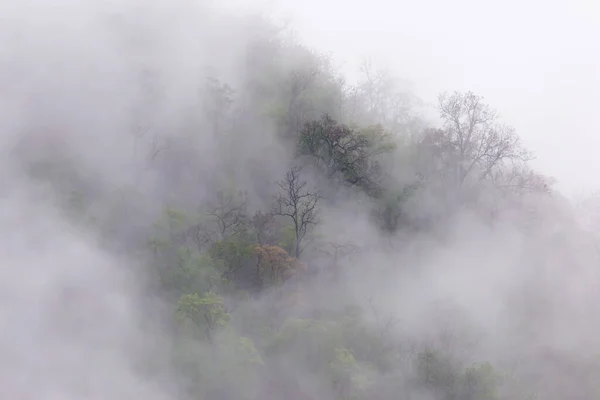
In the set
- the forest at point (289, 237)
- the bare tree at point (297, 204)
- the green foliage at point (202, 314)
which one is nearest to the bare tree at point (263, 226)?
the forest at point (289, 237)

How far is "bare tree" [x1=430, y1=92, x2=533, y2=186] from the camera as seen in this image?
14180 millimetres

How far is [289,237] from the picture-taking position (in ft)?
41.5

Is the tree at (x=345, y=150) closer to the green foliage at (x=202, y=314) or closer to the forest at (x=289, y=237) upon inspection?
the forest at (x=289, y=237)

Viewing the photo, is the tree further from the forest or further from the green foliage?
the green foliage

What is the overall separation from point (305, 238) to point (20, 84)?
19.6 feet

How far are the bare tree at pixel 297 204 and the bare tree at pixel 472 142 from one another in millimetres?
3193

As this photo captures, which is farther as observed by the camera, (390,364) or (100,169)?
(100,169)

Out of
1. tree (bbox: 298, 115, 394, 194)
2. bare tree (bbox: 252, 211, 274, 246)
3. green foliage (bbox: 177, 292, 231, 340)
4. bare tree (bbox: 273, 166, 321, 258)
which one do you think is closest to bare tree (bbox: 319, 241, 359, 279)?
bare tree (bbox: 273, 166, 321, 258)

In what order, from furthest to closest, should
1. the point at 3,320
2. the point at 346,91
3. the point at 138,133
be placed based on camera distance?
1. the point at 346,91
2. the point at 138,133
3. the point at 3,320

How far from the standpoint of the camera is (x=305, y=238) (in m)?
12.7

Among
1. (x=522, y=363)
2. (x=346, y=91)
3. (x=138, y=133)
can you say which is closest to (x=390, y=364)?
(x=522, y=363)

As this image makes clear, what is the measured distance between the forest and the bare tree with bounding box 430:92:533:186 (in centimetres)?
4

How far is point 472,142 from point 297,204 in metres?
4.09

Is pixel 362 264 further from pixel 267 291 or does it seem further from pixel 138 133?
pixel 138 133
